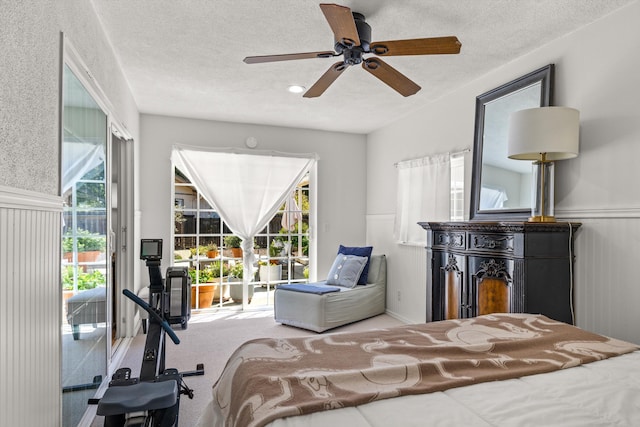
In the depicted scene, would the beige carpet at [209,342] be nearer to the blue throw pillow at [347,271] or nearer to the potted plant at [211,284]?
the potted plant at [211,284]

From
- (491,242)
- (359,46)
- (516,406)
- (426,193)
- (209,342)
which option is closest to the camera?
(516,406)

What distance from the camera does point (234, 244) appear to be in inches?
205

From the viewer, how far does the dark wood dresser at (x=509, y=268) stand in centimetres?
235

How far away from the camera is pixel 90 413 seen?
7.64 feet

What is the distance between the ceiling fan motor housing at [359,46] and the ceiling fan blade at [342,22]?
67mm

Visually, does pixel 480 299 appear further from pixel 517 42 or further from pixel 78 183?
pixel 78 183

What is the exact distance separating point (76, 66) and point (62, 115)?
41cm

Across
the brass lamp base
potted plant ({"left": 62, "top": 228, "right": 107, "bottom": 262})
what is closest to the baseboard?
the brass lamp base

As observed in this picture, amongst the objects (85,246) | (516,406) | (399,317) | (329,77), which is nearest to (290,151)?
(399,317)

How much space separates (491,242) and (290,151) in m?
3.36

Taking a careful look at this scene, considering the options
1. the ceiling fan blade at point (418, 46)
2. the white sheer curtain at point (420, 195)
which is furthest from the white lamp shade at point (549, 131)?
the white sheer curtain at point (420, 195)

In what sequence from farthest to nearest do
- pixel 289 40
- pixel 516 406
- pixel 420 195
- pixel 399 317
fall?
pixel 399 317 < pixel 420 195 < pixel 289 40 < pixel 516 406

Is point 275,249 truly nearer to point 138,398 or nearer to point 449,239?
point 449,239

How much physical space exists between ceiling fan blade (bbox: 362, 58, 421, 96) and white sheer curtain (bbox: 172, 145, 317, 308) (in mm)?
2826
